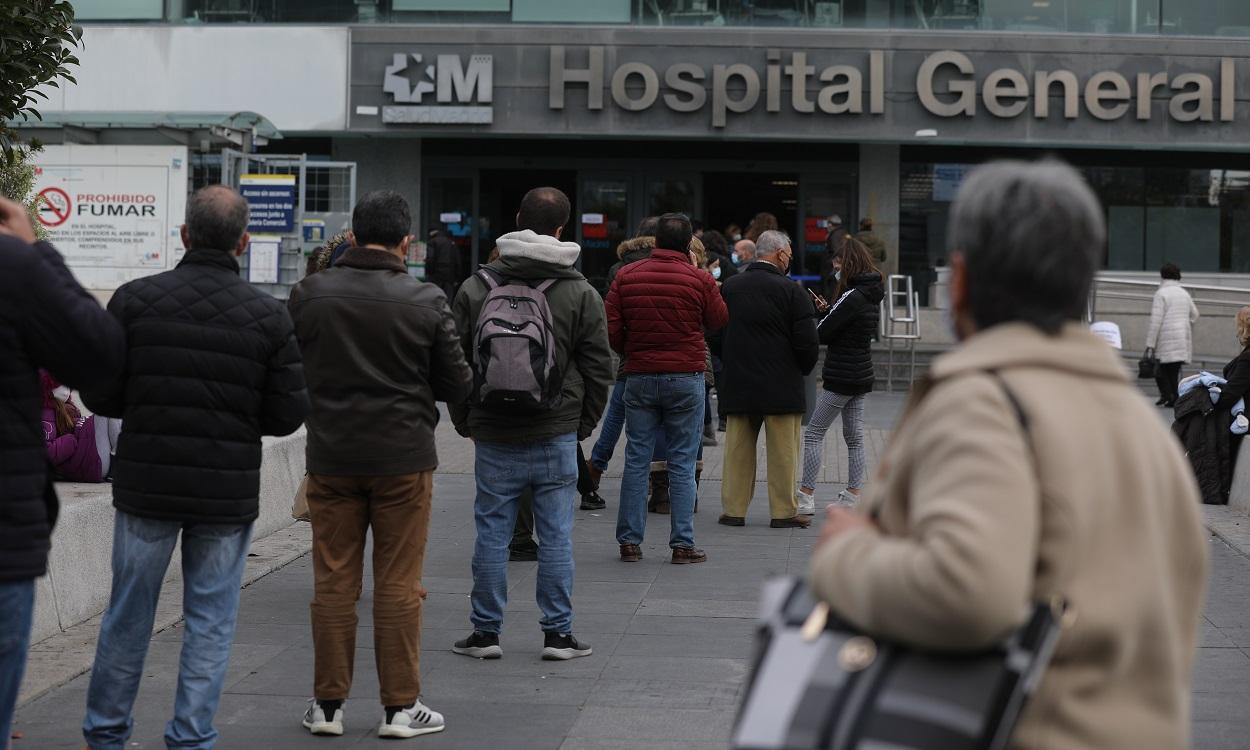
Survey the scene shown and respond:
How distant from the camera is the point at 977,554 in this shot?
7.05 feet

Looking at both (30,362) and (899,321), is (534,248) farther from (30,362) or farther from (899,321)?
(899,321)

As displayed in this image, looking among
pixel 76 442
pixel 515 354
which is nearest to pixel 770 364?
pixel 515 354

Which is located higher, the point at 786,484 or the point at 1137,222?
the point at 1137,222

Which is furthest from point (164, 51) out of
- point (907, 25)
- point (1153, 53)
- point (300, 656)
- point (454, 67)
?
point (300, 656)

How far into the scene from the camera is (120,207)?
17984 millimetres

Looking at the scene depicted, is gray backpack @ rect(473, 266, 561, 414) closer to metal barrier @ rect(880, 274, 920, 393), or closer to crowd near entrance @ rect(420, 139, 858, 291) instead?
metal barrier @ rect(880, 274, 920, 393)

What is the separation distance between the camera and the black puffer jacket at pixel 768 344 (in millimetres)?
10047

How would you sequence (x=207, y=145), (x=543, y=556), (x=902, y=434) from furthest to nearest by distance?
(x=207, y=145)
(x=543, y=556)
(x=902, y=434)

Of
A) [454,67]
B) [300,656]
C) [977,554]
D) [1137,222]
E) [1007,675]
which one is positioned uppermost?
[454,67]

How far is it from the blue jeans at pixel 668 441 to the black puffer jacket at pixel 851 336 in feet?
6.33

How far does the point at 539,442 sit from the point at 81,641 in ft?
7.12

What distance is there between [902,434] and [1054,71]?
2350 cm

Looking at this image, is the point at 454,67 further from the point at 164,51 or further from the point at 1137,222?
the point at 1137,222

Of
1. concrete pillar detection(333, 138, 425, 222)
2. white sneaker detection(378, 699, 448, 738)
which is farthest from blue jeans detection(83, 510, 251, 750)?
concrete pillar detection(333, 138, 425, 222)
